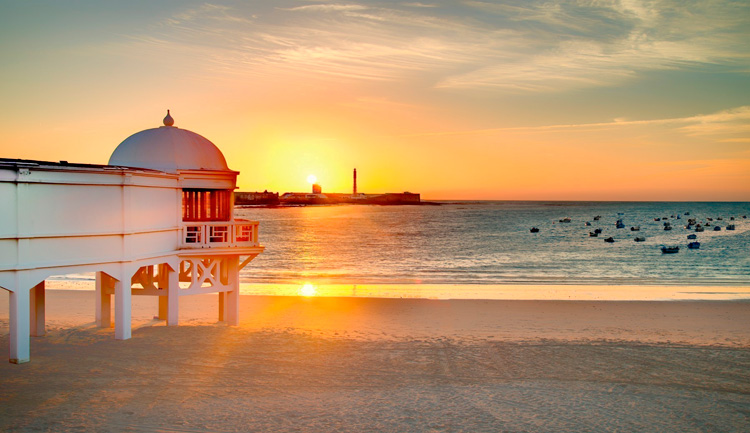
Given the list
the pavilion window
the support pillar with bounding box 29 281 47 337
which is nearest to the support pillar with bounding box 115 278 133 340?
the support pillar with bounding box 29 281 47 337

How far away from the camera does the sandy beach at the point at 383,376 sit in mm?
10992

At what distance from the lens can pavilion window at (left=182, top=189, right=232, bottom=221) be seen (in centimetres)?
1814

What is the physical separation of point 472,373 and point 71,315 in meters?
15.5

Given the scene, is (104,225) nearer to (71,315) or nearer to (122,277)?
(122,277)

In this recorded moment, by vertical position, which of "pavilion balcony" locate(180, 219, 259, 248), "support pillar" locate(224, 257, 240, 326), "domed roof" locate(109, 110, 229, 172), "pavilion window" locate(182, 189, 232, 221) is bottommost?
"support pillar" locate(224, 257, 240, 326)

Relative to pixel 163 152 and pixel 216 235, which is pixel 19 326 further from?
pixel 163 152

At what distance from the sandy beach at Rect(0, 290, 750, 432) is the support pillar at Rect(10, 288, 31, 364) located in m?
0.27

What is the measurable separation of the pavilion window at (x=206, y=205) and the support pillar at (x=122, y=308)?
3337mm

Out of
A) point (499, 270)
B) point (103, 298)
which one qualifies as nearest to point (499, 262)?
point (499, 270)

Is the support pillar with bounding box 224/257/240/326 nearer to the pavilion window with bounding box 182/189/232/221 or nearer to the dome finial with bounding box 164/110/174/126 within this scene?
the pavilion window with bounding box 182/189/232/221

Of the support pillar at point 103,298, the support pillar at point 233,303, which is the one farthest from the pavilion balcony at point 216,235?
the support pillar at point 103,298

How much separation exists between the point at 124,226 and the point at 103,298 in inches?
177

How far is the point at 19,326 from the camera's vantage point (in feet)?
43.0

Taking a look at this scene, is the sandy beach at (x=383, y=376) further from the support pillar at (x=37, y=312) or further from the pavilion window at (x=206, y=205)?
the pavilion window at (x=206, y=205)
